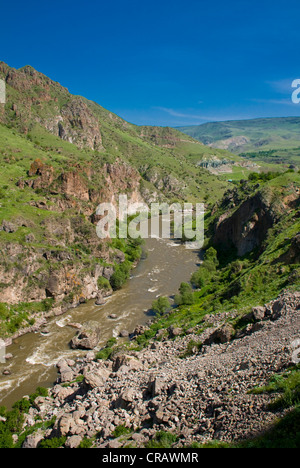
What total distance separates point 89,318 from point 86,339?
9911mm

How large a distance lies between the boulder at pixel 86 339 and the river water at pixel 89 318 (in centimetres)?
92

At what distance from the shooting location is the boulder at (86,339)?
135 feet

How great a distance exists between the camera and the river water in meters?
35.8

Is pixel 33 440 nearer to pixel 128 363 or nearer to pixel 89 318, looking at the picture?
pixel 128 363

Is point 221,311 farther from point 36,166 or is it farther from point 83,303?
point 36,166

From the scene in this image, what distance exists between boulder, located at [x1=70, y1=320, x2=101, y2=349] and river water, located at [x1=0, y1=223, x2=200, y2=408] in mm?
920

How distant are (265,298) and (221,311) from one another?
6106 millimetres

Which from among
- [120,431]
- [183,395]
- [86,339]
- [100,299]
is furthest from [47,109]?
[183,395]

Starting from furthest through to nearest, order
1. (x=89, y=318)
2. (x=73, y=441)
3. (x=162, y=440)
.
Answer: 1. (x=89, y=318)
2. (x=73, y=441)
3. (x=162, y=440)

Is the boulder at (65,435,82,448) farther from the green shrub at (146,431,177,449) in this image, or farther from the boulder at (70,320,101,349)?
the boulder at (70,320,101,349)

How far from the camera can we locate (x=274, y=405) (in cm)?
1325

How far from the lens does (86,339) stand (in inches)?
1635

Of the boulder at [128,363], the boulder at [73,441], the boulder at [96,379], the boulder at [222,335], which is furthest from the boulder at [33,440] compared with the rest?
the boulder at [222,335]

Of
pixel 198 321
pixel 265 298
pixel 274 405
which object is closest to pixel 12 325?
pixel 198 321
